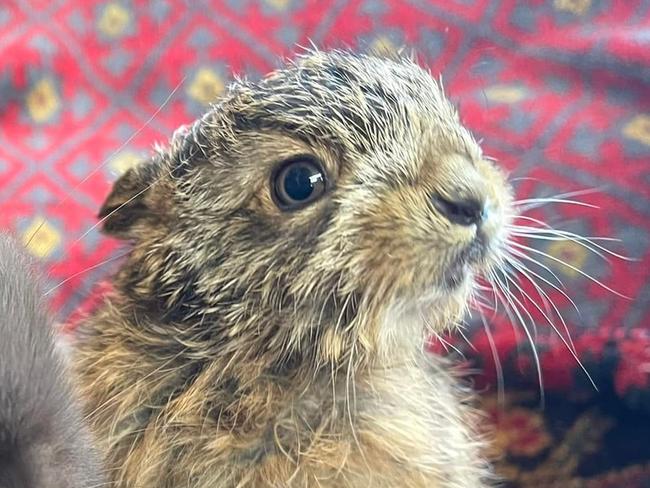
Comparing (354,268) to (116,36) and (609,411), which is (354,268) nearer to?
(609,411)

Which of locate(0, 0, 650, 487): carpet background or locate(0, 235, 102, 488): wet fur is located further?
locate(0, 0, 650, 487): carpet background

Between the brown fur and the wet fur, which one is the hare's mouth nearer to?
the brown fur

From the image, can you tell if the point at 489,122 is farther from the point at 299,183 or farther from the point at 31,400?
the point at 31,400

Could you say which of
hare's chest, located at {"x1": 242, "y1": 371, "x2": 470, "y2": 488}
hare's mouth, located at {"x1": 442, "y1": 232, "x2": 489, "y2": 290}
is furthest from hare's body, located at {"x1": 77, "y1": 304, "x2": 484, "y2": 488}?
hare's mouth, located at {"x1": 442, "y1": 232, "x2": 489, "y2": 290}

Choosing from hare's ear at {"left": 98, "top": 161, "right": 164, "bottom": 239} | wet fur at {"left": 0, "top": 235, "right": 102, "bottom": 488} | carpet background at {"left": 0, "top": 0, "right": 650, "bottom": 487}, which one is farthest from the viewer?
carpet background at {"left": 0, "top": 0, "right": 650, "bottom": 487}

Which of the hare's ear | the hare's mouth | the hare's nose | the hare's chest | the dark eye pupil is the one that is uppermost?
the hare's ear

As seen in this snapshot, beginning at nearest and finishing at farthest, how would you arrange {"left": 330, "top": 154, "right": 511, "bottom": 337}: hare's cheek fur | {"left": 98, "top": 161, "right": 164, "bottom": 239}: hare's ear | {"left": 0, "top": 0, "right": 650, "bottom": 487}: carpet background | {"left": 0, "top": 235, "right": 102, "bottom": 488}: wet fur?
{"left": 0, "top": 235, "right": 102, "bottom": 488}: wet fur < {"left": 330, "top": 154, "right": 511, "bottom": 337}: hare's cheek fur < {"left": 98, "top": 161, "right": 164, "bottom": 239}: hare's ear < {"left": 0, "top": 0, "right": 650, "bottom": 487}: carpet background

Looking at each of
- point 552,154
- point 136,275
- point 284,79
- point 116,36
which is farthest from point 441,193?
point 116,36

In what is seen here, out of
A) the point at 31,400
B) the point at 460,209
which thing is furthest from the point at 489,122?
the point at 31,400

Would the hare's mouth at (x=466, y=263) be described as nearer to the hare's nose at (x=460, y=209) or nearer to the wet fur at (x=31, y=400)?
the hare's nose at (x=460, y=209)
